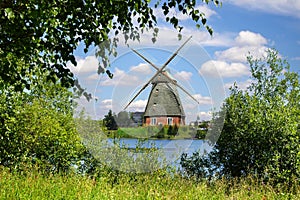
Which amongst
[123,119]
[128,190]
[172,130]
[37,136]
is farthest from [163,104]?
[37,136]

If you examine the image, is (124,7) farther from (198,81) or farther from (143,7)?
(198,81)

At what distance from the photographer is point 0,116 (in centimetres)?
888

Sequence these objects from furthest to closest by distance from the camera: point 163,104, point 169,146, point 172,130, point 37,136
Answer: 1. point 37,136
2. point 169,146
3. point 172,130
4. point 163,104

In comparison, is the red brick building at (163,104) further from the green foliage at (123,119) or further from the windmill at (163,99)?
the green foliage at (123,119)

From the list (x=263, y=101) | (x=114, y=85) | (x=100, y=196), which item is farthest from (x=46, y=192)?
(x=263, y=101)

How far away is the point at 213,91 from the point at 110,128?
6.48 feet

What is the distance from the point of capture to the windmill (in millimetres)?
7082

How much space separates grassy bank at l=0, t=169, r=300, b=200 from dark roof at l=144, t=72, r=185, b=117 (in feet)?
3.69

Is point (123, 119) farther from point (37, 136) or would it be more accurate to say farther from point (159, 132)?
point (37, 136)

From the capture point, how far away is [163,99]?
23.2 ft

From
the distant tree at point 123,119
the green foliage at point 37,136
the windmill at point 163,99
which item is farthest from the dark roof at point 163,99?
the green foliage at point 37,136

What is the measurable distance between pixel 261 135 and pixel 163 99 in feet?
6.38

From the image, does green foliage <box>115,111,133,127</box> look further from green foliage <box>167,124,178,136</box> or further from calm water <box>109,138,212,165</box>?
calm water <box>109,138,212,165</box>

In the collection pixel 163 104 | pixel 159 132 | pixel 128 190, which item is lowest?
pixel 128 190
